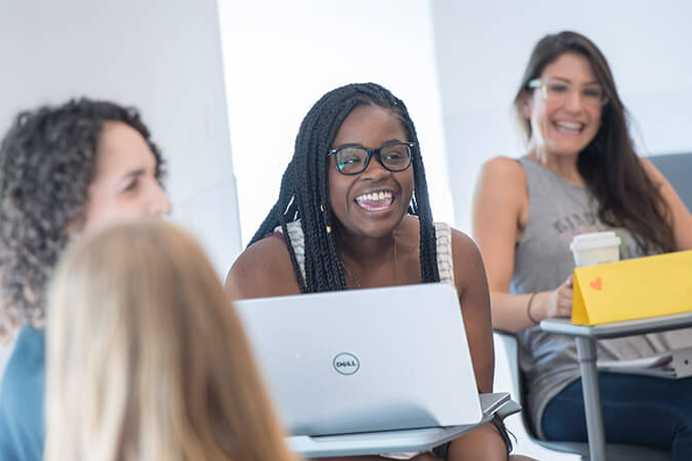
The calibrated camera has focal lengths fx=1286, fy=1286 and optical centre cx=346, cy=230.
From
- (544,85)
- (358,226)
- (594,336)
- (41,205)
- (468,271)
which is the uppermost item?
(544,85)

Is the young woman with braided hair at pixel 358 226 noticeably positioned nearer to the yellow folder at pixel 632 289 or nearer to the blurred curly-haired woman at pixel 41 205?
the yellow folder at pixel 632 289

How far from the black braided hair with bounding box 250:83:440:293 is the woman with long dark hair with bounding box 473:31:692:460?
555 mm

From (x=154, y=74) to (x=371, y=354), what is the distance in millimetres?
1983

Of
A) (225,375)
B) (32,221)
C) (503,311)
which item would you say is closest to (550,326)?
(503,311)

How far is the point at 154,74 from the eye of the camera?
12.0 ft

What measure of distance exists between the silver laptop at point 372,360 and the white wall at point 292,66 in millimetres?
2106

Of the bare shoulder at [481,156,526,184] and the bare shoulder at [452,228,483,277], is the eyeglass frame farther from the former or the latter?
the bare shoulder at [452,228,483,277]

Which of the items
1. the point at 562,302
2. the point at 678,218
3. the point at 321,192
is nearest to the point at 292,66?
the point at 678,218

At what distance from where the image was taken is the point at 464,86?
4.34m

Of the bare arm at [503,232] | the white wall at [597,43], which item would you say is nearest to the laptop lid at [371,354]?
the bare arm at [503,232]

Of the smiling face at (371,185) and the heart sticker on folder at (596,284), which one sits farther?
the heart sticker on folder at (596,284)

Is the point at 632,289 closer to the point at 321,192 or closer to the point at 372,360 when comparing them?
the point at 321,192

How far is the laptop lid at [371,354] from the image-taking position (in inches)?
73.5

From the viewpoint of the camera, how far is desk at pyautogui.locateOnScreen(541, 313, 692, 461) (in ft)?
8.09
